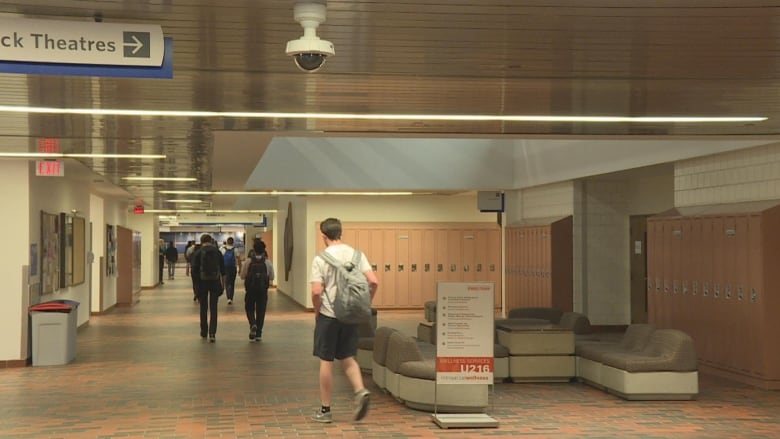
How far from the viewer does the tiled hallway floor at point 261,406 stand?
335 inches

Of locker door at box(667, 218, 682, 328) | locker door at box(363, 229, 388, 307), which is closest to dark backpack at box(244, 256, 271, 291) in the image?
locker door at box(667, 218, 682, 328)

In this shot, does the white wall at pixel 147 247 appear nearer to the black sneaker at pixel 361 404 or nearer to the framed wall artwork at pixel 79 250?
the framed wall artwork at pixel 79 250

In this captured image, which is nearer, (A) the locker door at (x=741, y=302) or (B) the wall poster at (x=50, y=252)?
(A) the locker door at (x=741, y=302)

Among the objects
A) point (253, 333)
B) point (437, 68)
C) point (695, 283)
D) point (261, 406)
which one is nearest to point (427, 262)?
point (253, 333)

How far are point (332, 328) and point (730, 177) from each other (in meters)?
6.37

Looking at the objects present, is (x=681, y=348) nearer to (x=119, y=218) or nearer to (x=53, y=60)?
(x=53, y=60)

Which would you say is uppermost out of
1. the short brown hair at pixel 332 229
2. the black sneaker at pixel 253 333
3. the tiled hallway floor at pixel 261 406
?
the short brown hair at pixel 332 229

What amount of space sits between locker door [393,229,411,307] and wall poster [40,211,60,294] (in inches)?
408

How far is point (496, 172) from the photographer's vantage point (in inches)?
814

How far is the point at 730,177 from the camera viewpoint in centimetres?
1252

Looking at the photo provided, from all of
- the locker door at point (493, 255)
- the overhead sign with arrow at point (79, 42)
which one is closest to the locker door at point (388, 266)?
the locker door at point (493, 255)

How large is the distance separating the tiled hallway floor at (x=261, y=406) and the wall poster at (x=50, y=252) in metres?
1.23

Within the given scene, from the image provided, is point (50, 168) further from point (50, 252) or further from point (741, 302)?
point (741, 302)

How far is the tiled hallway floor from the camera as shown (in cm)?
850
